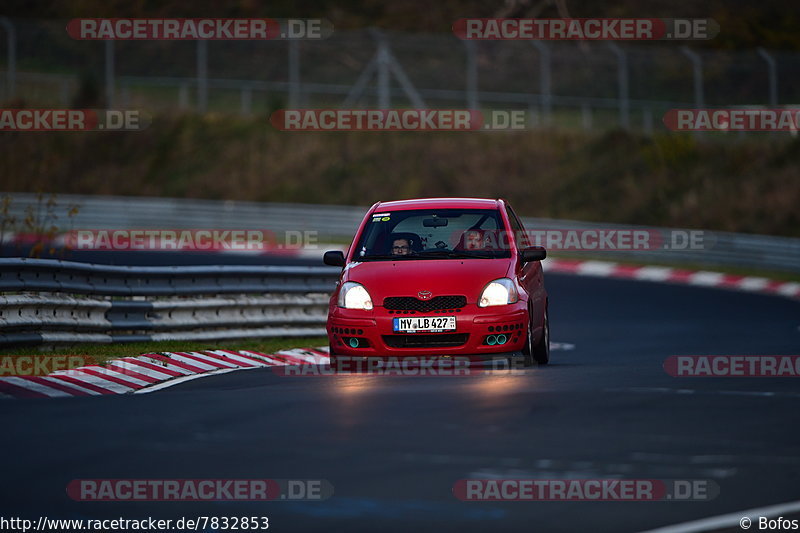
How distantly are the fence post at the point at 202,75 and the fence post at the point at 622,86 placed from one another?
38.8 feet

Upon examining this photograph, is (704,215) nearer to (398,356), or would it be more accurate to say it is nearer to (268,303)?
(268,303)

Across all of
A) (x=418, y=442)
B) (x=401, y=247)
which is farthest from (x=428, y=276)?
(x=418, y=442)

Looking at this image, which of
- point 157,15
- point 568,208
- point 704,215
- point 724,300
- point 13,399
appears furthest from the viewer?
point 157,15

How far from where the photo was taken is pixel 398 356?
12320 mm

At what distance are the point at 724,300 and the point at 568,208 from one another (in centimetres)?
1544

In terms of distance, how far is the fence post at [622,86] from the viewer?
37125mm

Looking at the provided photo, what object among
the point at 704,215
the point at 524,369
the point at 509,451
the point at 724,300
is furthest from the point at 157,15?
the point at 509,451

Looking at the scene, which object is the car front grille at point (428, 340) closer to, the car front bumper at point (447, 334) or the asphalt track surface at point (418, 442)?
the car front bumper at point (447, 334)

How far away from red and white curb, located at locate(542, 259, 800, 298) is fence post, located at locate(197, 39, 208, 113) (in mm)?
13991

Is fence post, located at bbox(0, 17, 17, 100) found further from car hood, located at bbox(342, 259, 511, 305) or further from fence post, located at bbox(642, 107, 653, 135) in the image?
car hood, located at bbox(342, 259, 511, 305)

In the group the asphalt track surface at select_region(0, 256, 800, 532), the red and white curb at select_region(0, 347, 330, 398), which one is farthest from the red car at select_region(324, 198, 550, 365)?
the red and white curb at select_region(0, 347, 330, 398)

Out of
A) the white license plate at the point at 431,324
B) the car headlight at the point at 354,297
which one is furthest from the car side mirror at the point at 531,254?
the car headlight at the point at 354,297

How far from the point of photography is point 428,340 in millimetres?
12281

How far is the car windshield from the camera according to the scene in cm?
1310
